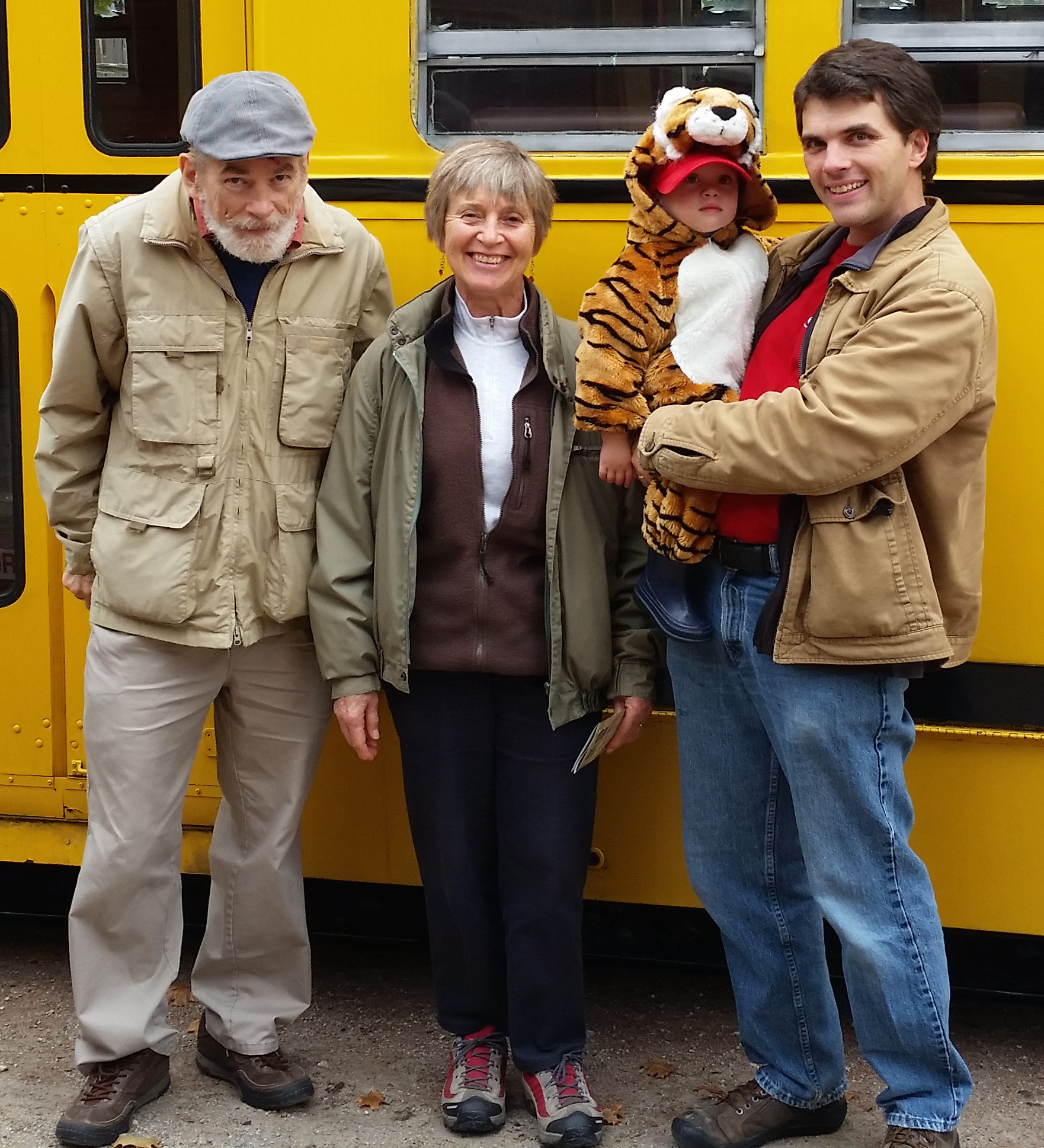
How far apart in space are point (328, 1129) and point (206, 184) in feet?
5.91

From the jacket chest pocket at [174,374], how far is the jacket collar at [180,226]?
0.13 metres

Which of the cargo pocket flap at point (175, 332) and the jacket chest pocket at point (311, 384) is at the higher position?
the cargo pocket flap at point (175, 332)

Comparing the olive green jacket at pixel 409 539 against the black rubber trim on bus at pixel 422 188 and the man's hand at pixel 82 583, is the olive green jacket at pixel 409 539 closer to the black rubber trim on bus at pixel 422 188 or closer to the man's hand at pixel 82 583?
the black rubber trim on bus at pixel 422 188

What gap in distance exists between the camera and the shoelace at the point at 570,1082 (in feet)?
9.24

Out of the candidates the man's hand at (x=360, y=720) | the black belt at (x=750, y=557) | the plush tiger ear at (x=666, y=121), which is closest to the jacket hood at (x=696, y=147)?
the plush tiger ear at (x=666, y=121)

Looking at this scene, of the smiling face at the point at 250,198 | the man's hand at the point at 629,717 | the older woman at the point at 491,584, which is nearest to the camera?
the smiling face at the point at 250,198

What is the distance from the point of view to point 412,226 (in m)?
2.93

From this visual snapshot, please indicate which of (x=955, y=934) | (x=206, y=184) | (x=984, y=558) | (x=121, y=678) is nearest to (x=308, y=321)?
(x=206, y=184)

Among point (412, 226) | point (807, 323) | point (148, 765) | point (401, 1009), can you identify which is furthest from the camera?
point (401, 1009)

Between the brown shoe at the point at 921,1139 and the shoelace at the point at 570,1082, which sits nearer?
the brown shoe at the point at 921,1139

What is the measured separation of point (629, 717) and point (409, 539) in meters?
0.53

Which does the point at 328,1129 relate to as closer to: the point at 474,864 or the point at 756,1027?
the point at 474,864

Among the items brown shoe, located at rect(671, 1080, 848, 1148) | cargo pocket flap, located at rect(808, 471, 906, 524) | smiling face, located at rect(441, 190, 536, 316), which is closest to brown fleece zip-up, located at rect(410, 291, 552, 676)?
smiling face, located at rect(441, 190, 536, 316)

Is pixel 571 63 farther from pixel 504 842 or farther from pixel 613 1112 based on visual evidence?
pixel 613 1112
